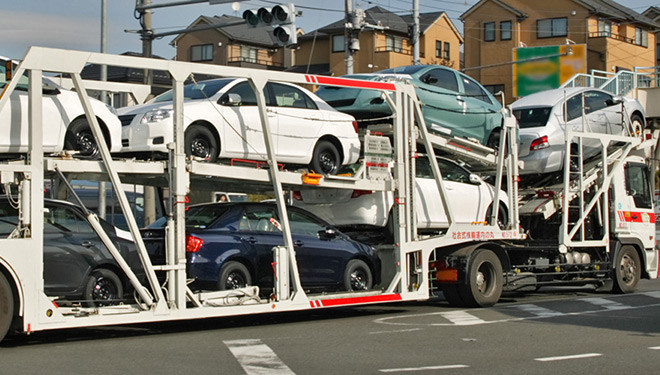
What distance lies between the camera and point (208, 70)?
11125 mm

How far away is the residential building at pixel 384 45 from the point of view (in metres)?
59.8

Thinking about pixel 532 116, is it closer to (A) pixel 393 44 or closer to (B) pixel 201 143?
(B) pixel 201 143

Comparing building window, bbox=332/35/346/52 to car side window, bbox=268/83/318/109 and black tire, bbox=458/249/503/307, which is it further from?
car side window, bbox=268/83/318/109

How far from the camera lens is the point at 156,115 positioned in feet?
38.0

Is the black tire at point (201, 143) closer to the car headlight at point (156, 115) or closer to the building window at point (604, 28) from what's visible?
the car headlight at point (156, 115)

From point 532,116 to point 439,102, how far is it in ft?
11.4

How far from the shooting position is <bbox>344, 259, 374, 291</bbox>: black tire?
522 inches

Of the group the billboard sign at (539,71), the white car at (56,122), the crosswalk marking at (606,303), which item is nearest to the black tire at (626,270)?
the crosswalk marking at (606,303)

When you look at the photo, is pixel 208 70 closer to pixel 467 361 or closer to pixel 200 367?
pixel 200 367

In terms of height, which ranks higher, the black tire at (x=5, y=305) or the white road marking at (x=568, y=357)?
the black tire at (x=5, y=305)

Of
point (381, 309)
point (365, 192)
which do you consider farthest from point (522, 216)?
point (365, 192)

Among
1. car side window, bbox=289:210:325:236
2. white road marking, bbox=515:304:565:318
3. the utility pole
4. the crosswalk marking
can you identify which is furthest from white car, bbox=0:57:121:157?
the utility pole

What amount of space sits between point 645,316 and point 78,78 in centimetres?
855

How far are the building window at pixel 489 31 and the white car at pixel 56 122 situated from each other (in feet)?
166
